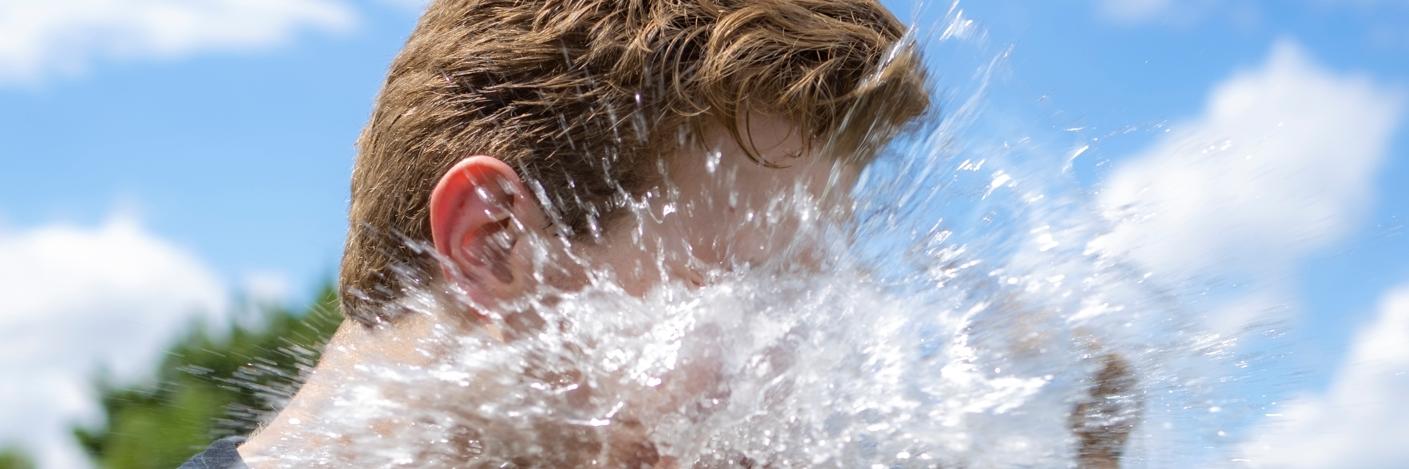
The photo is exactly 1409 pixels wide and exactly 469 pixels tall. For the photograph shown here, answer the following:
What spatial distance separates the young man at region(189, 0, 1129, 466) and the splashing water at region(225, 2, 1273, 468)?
21 millimetres

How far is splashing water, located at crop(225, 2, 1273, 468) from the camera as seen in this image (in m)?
1.84

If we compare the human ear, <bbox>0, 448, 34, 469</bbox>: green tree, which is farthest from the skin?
<bbox>0, 448, 34, 469</bbox>: green tree

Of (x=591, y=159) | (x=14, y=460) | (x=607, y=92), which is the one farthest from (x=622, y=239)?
(x=14, y=460)

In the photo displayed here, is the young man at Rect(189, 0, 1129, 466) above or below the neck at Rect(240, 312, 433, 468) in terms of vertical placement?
above

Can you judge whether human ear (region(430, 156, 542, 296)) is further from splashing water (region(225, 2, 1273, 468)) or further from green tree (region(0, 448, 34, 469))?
green tree (region(0, 448, 34, 469))

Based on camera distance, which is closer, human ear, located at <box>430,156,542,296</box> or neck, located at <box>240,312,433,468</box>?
human ear, located at <box>430,156,542,296</box>

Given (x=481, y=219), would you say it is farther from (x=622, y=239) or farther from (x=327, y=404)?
(x=327, y=404)

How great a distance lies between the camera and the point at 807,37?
205cm

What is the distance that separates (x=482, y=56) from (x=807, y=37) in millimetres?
571

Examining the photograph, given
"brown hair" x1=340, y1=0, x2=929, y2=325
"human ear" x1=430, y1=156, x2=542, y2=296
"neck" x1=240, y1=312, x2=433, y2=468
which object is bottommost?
"neck" x1=240, y1=312, x2=433, y2=468

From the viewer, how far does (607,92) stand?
2012 mm

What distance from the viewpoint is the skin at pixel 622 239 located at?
1.90m

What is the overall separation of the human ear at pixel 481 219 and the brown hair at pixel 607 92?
0.18 feet

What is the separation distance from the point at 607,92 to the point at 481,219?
312mm
